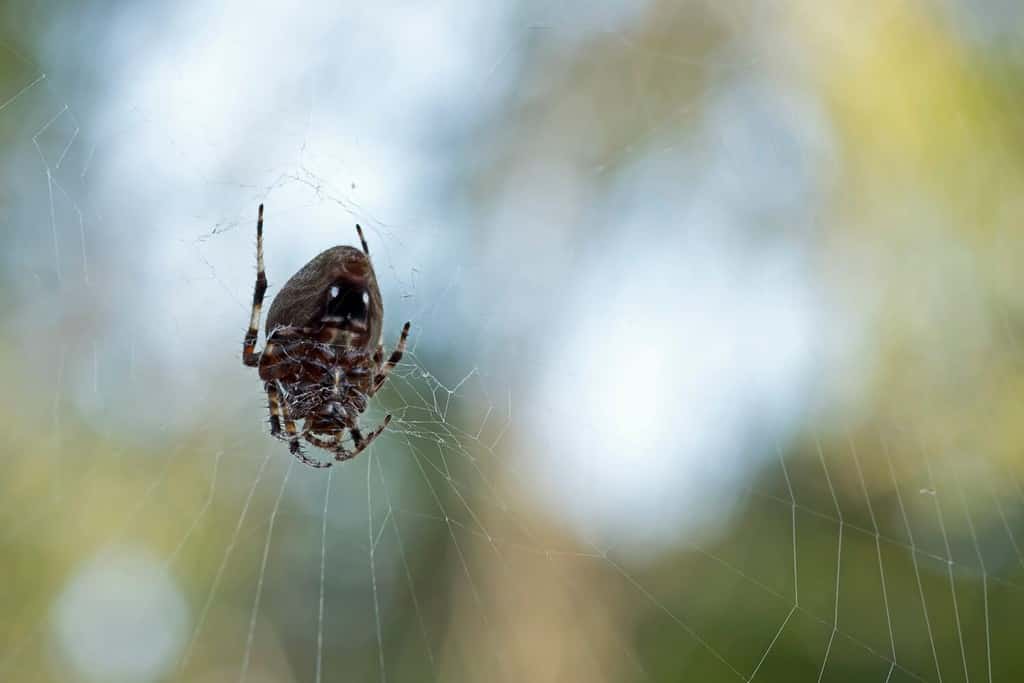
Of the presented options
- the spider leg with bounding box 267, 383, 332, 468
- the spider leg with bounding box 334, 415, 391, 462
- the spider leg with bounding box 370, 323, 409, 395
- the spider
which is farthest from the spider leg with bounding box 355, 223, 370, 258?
the spider leg with bounding box 334, 415, 391, 462

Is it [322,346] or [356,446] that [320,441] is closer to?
[356,446]

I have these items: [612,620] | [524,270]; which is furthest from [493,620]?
[524,270]

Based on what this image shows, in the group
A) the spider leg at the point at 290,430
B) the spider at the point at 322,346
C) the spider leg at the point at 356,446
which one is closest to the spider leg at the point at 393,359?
the spider at the point at 322,346

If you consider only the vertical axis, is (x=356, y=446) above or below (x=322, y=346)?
below

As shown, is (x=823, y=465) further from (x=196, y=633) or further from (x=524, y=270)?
(x=196, y=633)

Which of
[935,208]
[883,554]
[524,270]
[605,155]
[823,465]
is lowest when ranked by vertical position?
[883,554]

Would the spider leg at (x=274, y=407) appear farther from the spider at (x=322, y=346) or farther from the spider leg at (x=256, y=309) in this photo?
the spider leg at (x=256, y=309)

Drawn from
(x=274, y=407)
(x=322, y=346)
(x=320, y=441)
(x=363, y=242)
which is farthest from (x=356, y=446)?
(x=363, y=242)
